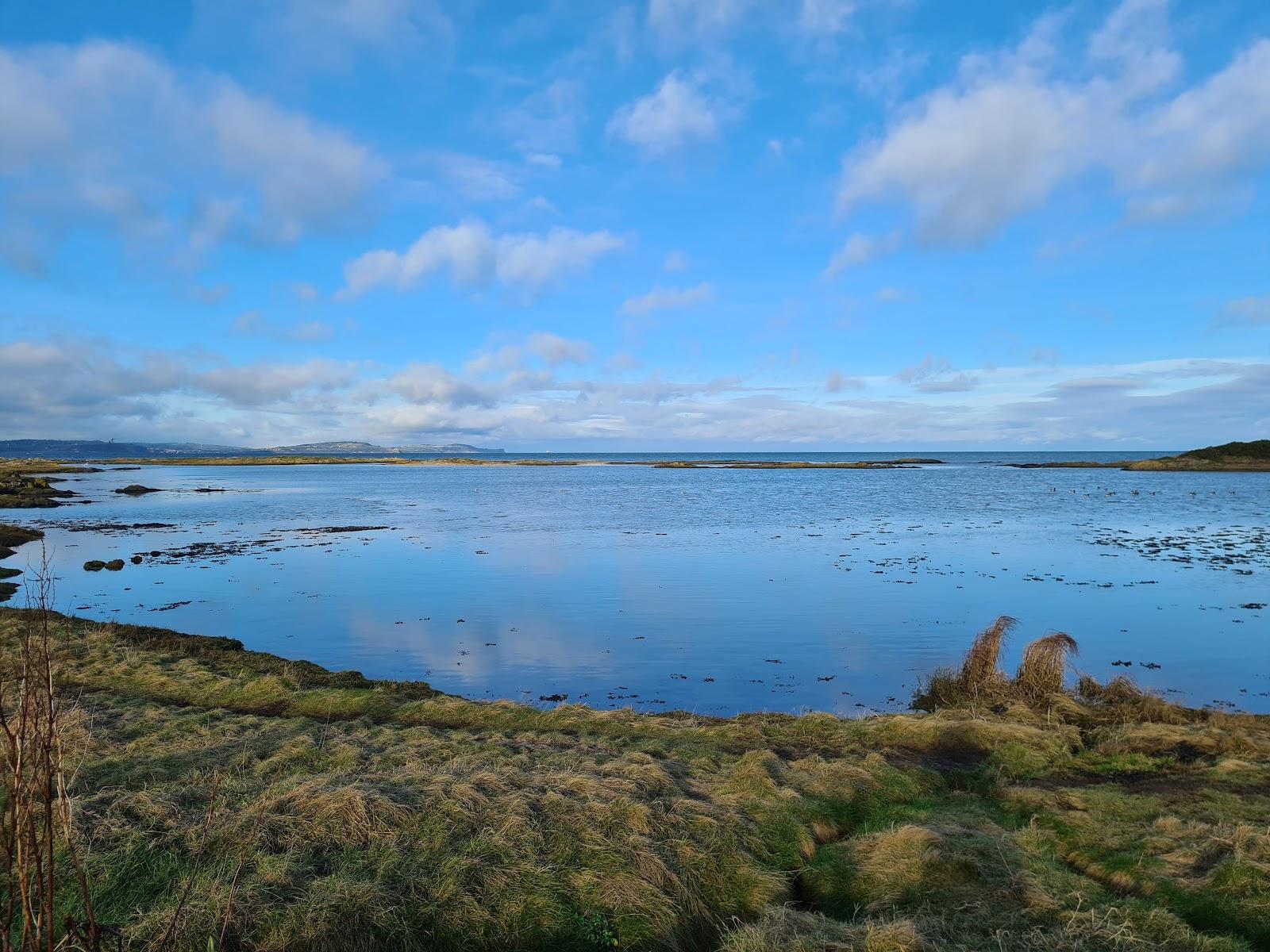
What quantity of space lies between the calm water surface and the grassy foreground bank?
15.5ft

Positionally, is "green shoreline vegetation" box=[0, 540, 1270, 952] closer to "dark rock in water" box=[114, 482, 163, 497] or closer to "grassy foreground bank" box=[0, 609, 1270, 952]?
"grassy foreground bank" box=[0, 609, 1270, 952]

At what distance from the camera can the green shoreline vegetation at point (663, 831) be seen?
264 inches

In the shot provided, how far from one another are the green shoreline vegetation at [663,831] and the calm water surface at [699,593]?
4.44 metres

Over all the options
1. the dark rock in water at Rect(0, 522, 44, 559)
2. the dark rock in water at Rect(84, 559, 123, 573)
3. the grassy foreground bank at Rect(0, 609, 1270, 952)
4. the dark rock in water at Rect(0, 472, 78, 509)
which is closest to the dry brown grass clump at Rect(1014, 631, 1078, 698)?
the grassy foreground bank at Rect(0, 609, 1270, 952)

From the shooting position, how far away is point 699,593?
27.9 metres

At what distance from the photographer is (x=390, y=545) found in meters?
40.4

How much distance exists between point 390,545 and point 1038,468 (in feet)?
511

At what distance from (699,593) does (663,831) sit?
63.8 feet

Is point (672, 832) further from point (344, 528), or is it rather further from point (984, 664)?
point (344, 528)

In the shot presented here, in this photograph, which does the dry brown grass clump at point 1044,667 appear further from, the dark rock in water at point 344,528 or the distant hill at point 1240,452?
the distant hill at point 1240,452

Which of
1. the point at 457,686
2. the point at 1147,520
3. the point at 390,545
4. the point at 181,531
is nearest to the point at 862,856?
the point at 457,686

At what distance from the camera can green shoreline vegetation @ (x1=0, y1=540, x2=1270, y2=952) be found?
671cm

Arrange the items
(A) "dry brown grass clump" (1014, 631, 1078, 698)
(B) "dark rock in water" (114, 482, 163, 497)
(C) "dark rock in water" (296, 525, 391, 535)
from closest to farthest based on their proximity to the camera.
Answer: (A) "dry brown grass clump" (1014, 631, 1078, 698) < (C) "dark rock in water" (296, 525, 391, 535) < (B) "dark rock in water" (114, 482, 163, 497)

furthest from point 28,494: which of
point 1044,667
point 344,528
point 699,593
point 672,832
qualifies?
point 1044,667
